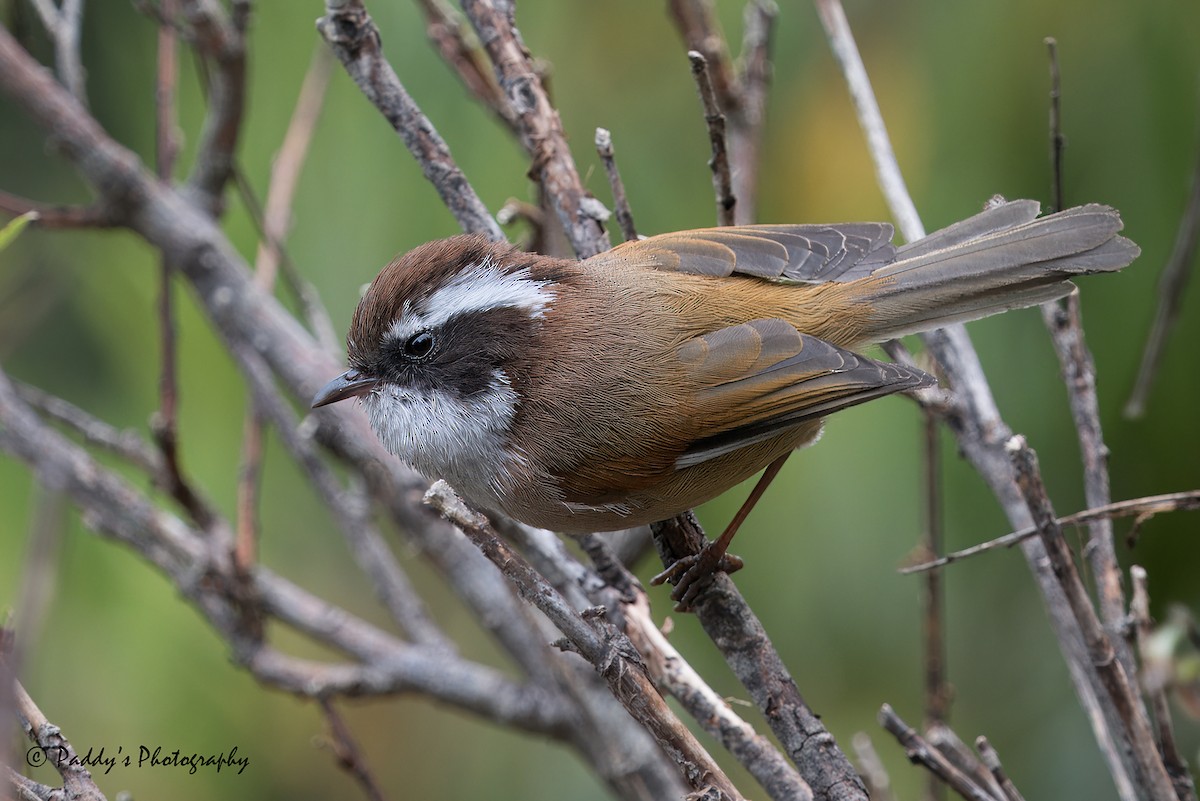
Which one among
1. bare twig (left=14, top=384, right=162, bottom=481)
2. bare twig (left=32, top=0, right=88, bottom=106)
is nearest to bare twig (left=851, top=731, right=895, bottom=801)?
bare twig (left=14, top=384, right=162, bottom=481)

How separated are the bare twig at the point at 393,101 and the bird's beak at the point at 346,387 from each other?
405mm

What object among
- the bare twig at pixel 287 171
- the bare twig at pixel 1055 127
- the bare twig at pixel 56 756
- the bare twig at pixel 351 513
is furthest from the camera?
the bare twig at pixel 287 171

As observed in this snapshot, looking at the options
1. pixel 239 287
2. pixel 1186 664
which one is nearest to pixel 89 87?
pixel 239 287

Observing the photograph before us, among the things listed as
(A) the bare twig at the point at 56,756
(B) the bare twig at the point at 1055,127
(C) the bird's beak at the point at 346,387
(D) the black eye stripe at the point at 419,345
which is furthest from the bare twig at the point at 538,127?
(A) the bare twig at the point at 56,756

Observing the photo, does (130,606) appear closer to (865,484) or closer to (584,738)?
(584,738)

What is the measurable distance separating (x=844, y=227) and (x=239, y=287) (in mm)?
1592

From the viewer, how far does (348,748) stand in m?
2.37

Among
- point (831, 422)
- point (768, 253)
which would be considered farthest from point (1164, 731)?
point (831, 422)

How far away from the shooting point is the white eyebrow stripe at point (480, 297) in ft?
7.90

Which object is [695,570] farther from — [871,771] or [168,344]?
[168,344]

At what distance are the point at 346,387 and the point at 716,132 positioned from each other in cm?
97

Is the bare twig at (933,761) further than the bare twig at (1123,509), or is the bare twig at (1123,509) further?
the bare twig at (1123,509)

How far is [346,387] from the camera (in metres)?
2.49

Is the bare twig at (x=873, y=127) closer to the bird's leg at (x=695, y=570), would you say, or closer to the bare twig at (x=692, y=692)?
the bird's leg at (x=695, y=570)
